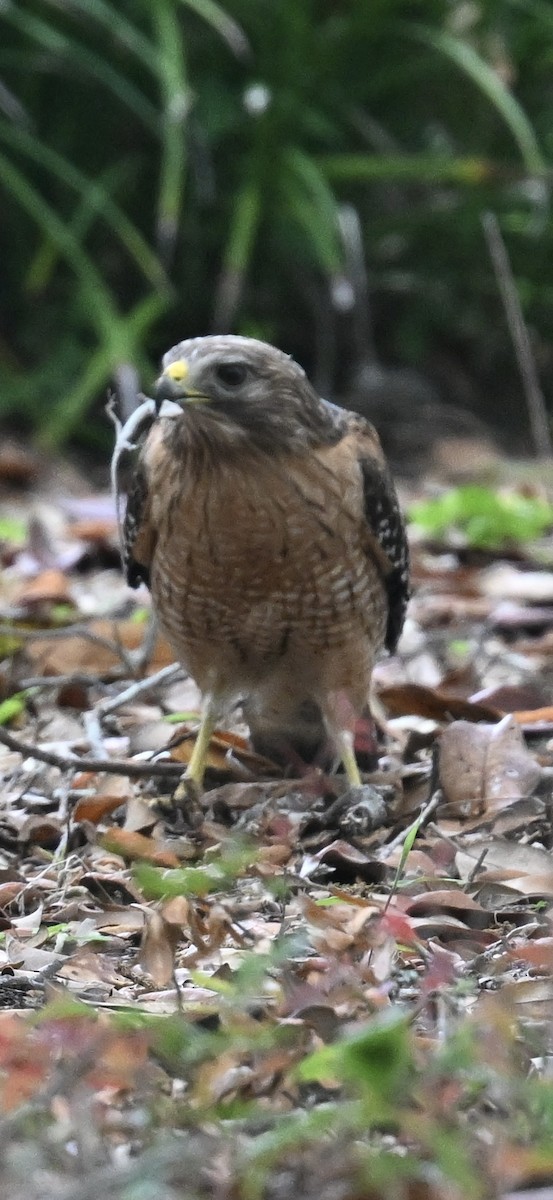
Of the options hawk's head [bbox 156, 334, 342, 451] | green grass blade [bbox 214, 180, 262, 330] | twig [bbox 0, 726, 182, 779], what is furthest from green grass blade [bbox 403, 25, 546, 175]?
twig [bbox 0, 726, 182, 779]

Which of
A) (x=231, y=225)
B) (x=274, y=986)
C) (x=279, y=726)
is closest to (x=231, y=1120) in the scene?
(x=274, y=986)

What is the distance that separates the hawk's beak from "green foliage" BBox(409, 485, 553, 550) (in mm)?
3293

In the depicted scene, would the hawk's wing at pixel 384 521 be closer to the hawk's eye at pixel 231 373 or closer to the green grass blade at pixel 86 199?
Result: the hawk's eye at pixel 231 373

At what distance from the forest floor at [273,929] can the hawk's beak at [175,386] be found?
3.13 ft

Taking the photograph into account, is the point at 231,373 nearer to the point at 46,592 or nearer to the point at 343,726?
the point at 343,726

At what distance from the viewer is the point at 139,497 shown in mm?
4652

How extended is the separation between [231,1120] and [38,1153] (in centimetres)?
33

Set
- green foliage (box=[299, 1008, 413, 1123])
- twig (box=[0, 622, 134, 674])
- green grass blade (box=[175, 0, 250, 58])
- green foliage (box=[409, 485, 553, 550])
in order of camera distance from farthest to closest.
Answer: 1. green grass blade (box=[175, 0, 250, 58])
2. green foliage (box=[409, 485, 553, 550])
3. twig (box=[0, 622, 134, 674])
4. green foliage (box=[299, 1008, 413, 1123])

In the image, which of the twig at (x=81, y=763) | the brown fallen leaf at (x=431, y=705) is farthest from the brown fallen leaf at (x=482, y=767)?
the twig at (x=81, y=763)

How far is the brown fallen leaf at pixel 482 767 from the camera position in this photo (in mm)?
4270

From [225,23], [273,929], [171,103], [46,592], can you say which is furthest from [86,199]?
[273,929]

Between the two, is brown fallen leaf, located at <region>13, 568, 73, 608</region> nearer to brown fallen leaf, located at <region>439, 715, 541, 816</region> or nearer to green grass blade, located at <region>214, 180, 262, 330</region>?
brown fallen leaf, located at <region>439, 715, 541, 816</region>

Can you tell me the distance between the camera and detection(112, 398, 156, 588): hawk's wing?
4648 mm

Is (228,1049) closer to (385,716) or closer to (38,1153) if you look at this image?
(38,1153)
